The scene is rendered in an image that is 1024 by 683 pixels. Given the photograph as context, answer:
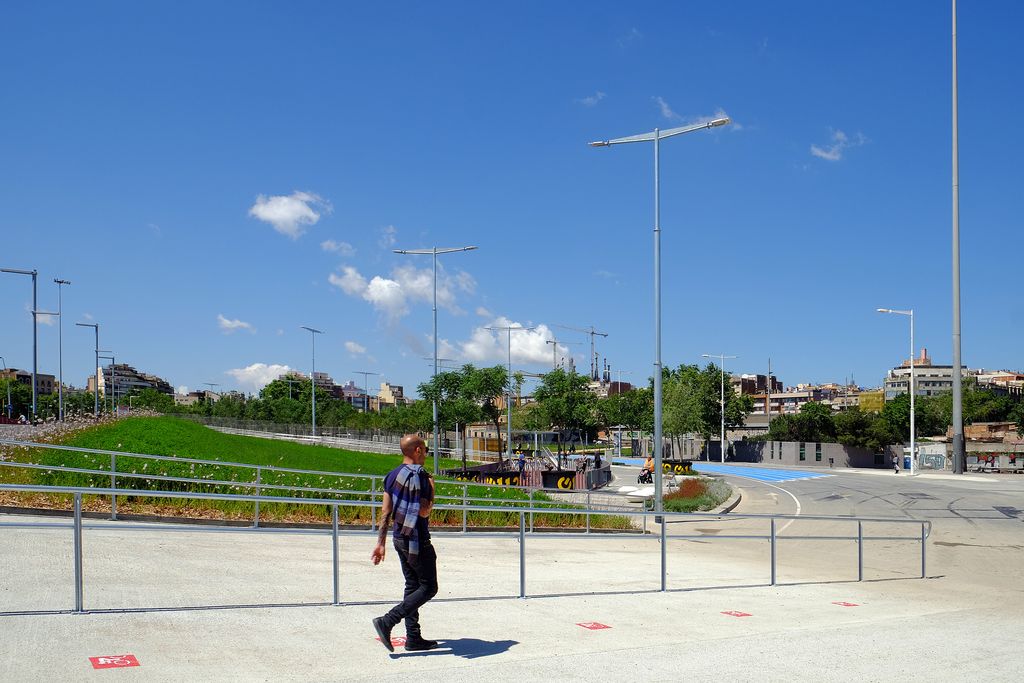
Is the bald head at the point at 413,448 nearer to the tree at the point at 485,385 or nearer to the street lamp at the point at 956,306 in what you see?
the street lamp at the point at 956,306

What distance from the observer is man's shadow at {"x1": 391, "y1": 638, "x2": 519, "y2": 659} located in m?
7.40

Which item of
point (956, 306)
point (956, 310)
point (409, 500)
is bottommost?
point (409, 500)

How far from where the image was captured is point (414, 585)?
7.46 meters

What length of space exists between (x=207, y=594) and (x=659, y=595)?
5.71 metres

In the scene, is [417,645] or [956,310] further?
A: [956,310]

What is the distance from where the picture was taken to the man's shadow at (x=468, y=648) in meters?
7.40

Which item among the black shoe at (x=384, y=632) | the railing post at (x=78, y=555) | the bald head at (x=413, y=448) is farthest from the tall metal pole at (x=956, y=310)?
the railing post at (x=78, y=555)

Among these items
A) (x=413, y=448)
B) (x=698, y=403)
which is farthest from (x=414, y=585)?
(x=698, y=403)

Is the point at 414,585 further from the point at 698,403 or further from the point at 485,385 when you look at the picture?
the point at 698,403

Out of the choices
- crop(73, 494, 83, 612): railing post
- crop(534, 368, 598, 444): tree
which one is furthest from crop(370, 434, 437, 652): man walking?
crop(534, 368, 598, 444): tree

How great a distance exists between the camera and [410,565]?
742cm

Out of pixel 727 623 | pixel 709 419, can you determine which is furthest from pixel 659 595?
pixel 709 419

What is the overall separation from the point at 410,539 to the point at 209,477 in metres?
17.1

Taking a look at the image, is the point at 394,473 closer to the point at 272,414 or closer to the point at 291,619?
the point at 291,619
